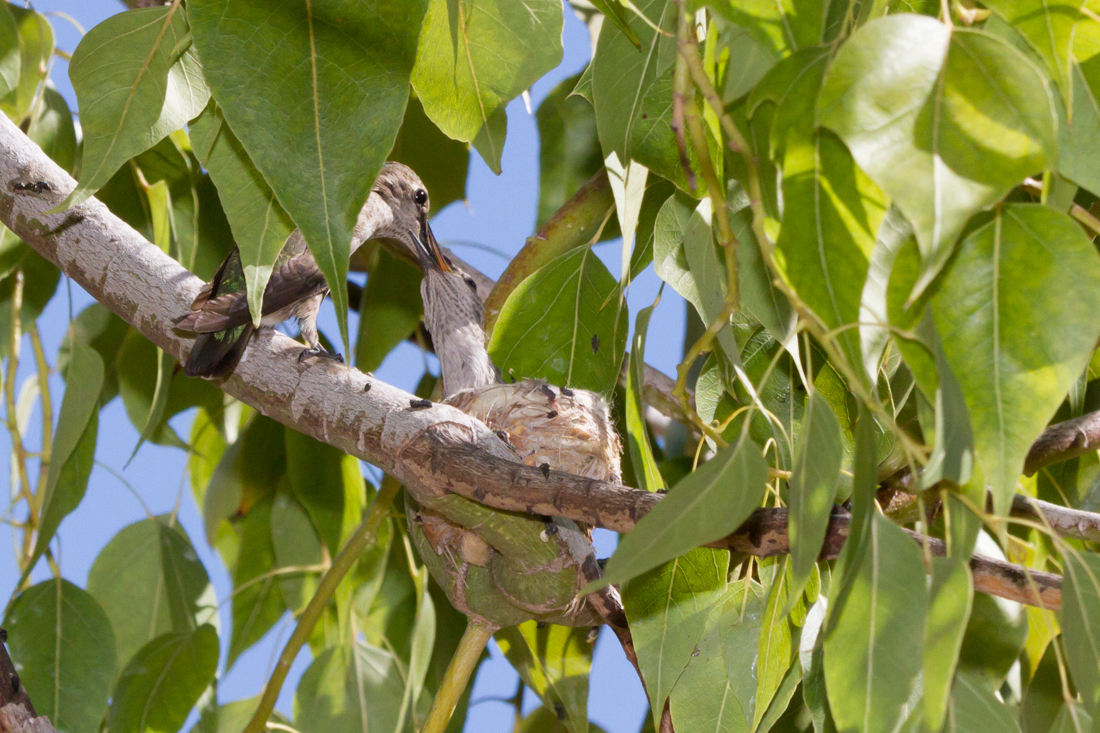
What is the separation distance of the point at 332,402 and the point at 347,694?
572mm

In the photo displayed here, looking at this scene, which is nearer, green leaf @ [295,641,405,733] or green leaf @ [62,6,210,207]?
green leaf @ [62,6,210,207]

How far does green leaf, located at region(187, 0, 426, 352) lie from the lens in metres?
0.68

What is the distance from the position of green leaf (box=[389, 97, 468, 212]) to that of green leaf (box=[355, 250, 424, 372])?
0.20m

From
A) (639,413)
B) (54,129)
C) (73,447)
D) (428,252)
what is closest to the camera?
(639,413)

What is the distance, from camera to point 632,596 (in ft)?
3.38

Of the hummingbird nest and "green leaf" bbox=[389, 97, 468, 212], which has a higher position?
"green leaf" bbox=[389, 97, 468, 212]

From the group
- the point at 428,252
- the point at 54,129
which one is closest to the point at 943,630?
the point at 54,129

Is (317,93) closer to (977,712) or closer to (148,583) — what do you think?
(977,712)

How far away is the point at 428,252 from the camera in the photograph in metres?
2.18

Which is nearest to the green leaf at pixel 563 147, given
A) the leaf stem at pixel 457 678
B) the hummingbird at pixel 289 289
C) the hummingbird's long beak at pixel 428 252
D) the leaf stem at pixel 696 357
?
the hummingbird at pixel 289 289

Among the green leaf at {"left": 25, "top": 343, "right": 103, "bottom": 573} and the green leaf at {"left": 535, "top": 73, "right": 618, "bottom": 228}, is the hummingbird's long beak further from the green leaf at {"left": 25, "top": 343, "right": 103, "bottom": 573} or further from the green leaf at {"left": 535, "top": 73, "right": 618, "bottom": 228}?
the green leaf at {"left": 25, "top": 343, "right": 103, "bottom": 573}

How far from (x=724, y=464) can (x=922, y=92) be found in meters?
0.24

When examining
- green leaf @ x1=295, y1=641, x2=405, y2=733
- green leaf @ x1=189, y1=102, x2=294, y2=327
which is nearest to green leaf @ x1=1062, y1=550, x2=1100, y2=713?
green leaf @ x1=189, y1=102, x2=294, y2=327

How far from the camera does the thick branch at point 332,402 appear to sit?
0.90 metres
